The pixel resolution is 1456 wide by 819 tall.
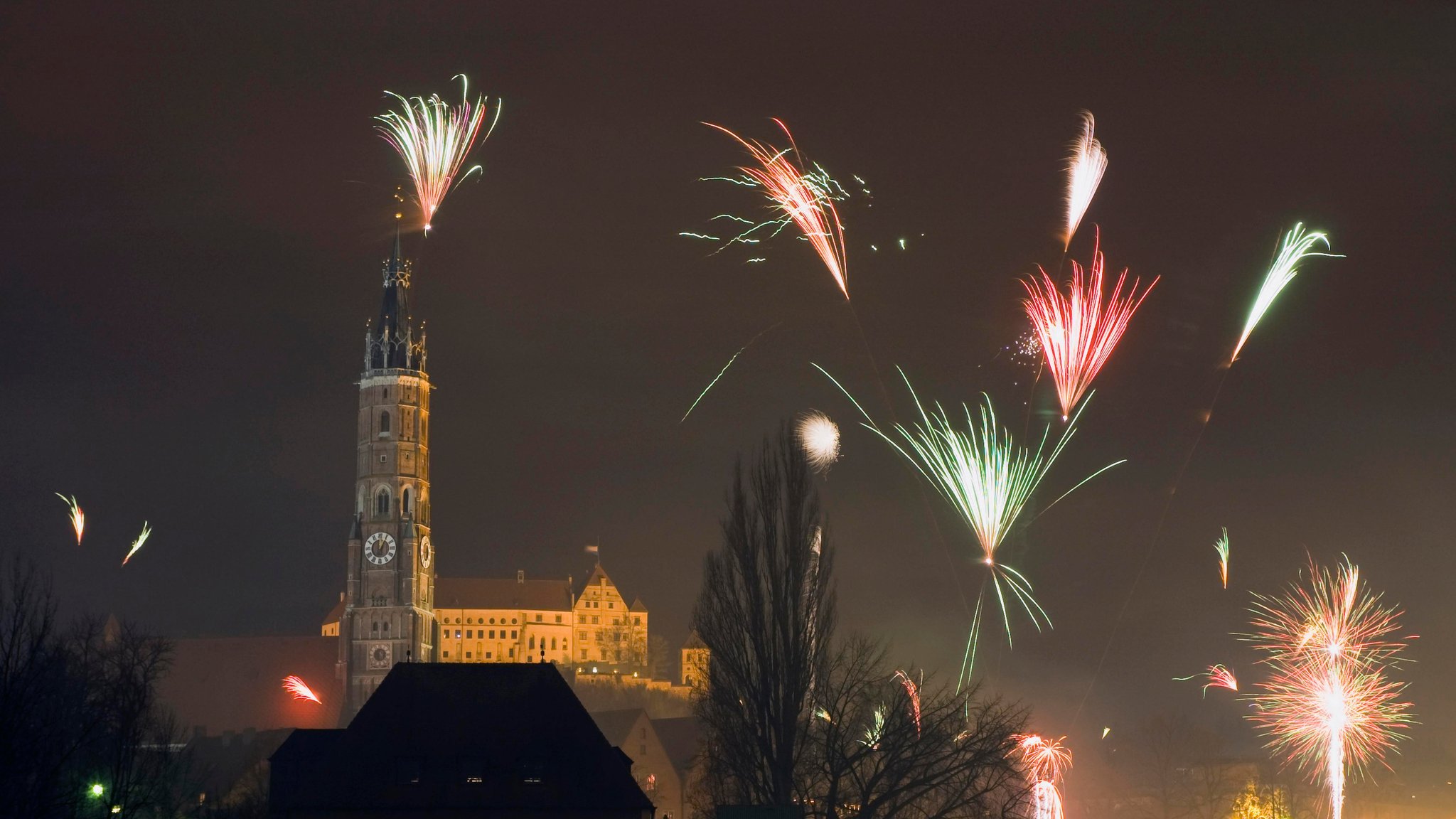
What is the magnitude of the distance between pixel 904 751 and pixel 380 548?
84919 mm

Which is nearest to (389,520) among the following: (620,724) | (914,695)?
(620,724)

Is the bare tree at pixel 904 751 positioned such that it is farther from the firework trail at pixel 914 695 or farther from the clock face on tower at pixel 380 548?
the clock face on tower at pixel 380 548

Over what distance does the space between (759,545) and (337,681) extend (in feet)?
269

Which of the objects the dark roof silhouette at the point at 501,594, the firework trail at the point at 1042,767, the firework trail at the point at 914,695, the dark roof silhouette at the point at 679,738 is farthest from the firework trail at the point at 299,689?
the firework trail at the point at 914,695

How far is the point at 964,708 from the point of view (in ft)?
162

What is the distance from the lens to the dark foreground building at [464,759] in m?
45.1

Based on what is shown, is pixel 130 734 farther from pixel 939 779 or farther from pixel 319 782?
pixel 939 779

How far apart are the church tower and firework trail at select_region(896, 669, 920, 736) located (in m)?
72.3

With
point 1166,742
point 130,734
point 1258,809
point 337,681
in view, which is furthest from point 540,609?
point 130,734

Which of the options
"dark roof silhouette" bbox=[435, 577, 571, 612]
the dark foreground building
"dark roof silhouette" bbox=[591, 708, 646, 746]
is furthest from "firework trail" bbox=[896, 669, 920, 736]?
"dark roof silhouette" bbox=[435, 577, 571, 612]

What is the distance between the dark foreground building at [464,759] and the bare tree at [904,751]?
556 centimetres

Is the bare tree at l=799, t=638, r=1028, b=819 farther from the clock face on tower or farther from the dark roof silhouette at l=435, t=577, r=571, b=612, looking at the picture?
the dark roof silhouette at l=435, t=577, r=571, b=612

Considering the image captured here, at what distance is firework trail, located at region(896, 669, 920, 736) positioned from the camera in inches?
1880

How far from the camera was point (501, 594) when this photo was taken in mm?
184375
